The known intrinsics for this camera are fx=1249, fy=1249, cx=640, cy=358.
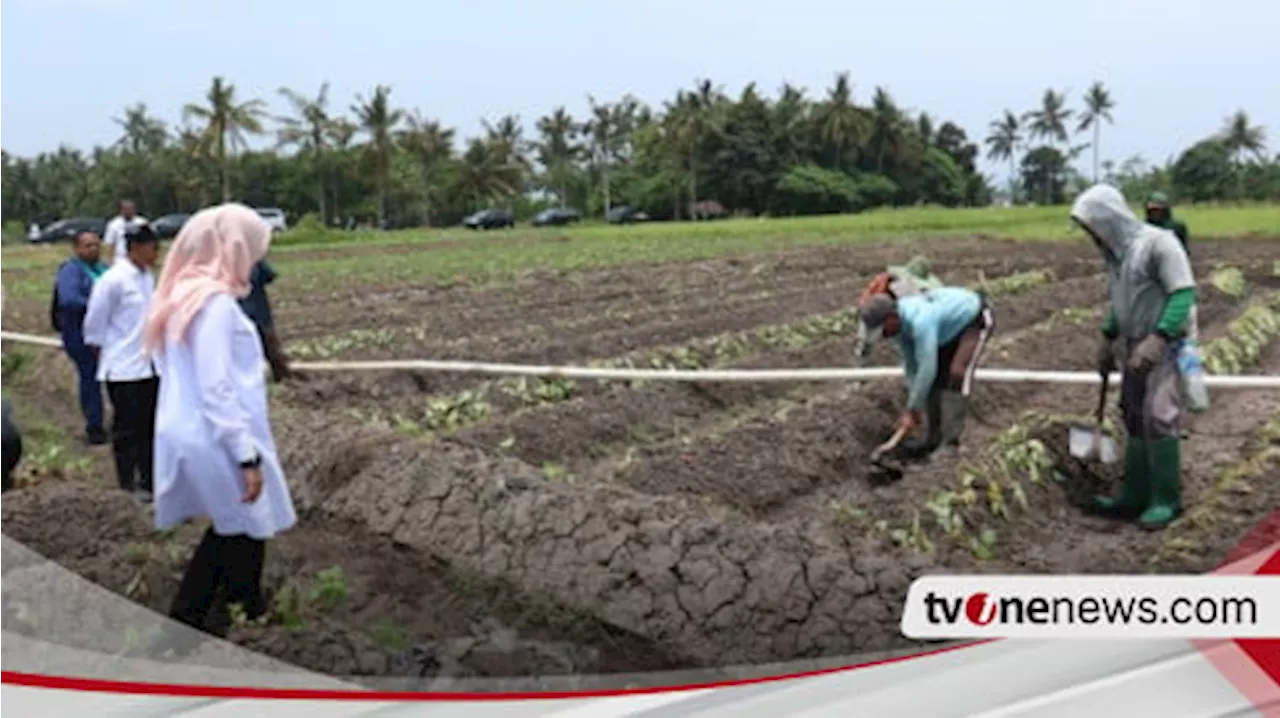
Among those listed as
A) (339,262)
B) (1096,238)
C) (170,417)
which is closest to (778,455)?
(1096,238)

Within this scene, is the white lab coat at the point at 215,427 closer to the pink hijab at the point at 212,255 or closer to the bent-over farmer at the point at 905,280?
the pink hijab at the point at 212,255

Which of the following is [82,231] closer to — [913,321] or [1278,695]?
[913,321]

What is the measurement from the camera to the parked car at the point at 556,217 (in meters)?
1.61

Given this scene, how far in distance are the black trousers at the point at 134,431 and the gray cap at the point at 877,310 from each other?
975 millimetres

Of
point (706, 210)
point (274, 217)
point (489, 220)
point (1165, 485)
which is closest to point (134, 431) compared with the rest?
point (274, 217)

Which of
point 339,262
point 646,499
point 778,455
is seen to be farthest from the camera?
point 778,455

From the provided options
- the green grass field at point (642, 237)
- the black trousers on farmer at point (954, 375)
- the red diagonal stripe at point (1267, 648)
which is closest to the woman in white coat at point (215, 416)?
the green grass field at point (642, 237)

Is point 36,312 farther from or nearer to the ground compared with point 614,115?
nearer to the ground

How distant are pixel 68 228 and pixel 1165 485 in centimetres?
154

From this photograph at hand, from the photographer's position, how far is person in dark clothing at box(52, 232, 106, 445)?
1.61 m

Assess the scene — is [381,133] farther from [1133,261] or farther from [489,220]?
[1133,261]

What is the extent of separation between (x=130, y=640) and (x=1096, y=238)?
4.63 ft

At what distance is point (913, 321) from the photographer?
1746 mm

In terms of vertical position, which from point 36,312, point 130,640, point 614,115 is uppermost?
point 614,115
